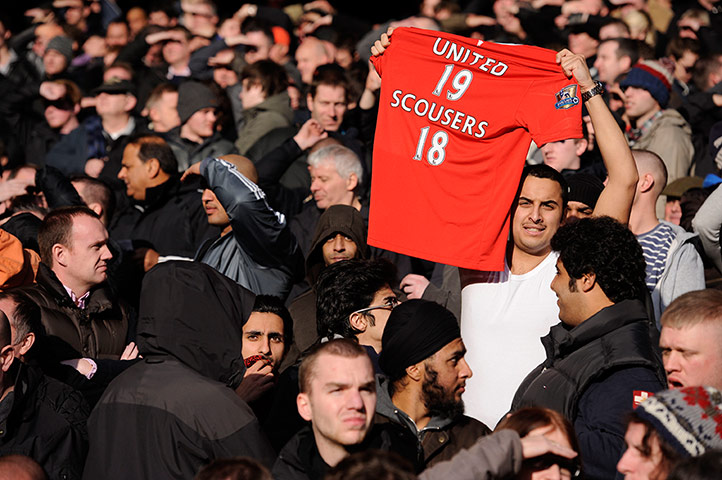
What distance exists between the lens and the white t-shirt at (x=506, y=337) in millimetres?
5195

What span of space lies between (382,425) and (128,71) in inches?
344

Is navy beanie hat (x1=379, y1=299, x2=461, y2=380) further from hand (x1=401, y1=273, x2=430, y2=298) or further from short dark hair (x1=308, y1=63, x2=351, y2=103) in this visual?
short dark hair (x1=308, y1=63, x2=351, y2=103)

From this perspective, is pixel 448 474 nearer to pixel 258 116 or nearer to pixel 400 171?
pixel 400 171

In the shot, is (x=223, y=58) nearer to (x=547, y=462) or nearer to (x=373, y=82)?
(x=373, y=82)

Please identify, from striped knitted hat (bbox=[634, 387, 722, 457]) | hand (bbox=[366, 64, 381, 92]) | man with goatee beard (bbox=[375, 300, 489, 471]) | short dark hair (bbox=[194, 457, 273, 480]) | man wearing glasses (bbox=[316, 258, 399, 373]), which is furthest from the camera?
hand (bbox=[366, 64, 381, 92])

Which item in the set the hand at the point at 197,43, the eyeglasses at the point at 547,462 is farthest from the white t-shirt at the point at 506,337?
the hand at the point at 197,43

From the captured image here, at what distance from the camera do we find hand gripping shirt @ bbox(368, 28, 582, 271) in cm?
546

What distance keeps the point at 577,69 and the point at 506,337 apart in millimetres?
1424

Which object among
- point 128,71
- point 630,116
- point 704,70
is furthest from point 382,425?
point 128,71

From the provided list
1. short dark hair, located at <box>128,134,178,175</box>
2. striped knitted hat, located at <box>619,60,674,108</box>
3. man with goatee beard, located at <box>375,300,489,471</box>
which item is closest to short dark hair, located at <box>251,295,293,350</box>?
man with goatee beard, located at <box>375,300,489,471</box>

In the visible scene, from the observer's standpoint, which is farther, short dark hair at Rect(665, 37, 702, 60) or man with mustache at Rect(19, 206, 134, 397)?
short dark hair at Rect(665, 37, 702, 60)

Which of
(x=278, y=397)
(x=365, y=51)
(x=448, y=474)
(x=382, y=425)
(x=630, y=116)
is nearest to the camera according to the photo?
(x=448, y=474)

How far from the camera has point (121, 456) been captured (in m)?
4.59

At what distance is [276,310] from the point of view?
581cm
